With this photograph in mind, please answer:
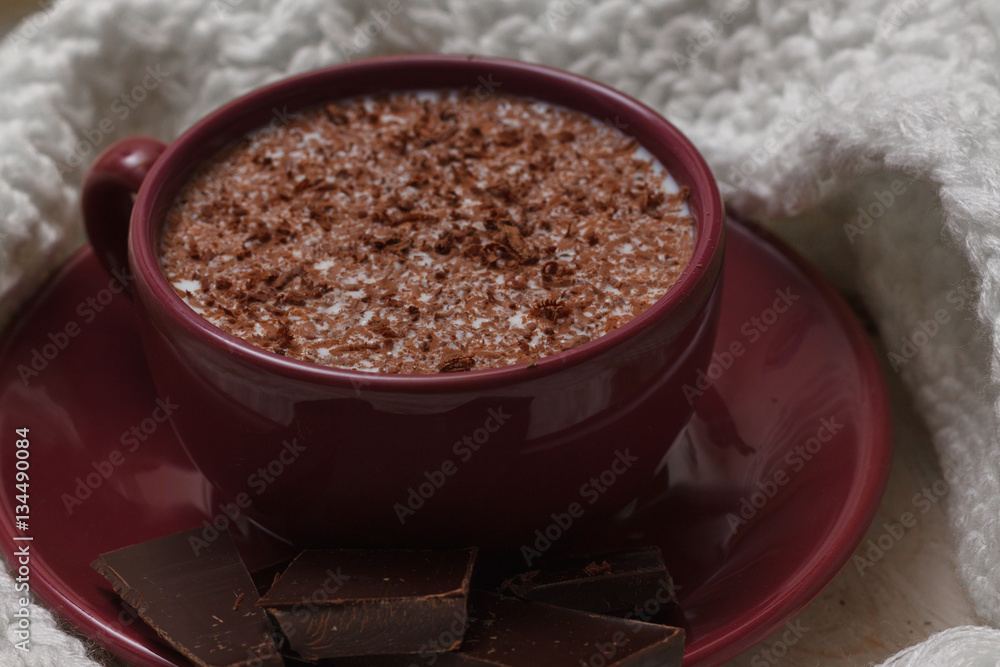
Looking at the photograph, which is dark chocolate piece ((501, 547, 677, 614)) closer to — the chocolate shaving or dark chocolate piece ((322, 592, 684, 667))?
dark chocolate piece ((322, 592, 684, 667))

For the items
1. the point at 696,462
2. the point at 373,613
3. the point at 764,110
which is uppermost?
the point at 764,110

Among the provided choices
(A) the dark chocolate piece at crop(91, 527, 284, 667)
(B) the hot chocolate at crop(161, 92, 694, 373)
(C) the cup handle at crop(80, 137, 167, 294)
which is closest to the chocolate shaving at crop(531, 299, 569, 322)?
(B) the hot chocolate at crop(161, 92, 694, 373)

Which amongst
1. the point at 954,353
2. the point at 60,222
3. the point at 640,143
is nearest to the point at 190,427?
the point at 60,222

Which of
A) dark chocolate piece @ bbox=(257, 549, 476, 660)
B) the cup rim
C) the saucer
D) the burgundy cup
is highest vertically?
the cup rim

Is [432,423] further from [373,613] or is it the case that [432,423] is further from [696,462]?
[696,462]

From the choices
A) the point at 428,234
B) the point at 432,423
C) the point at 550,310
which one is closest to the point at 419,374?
the point at 432,423

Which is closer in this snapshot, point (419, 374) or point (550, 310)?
point (419, 374)
